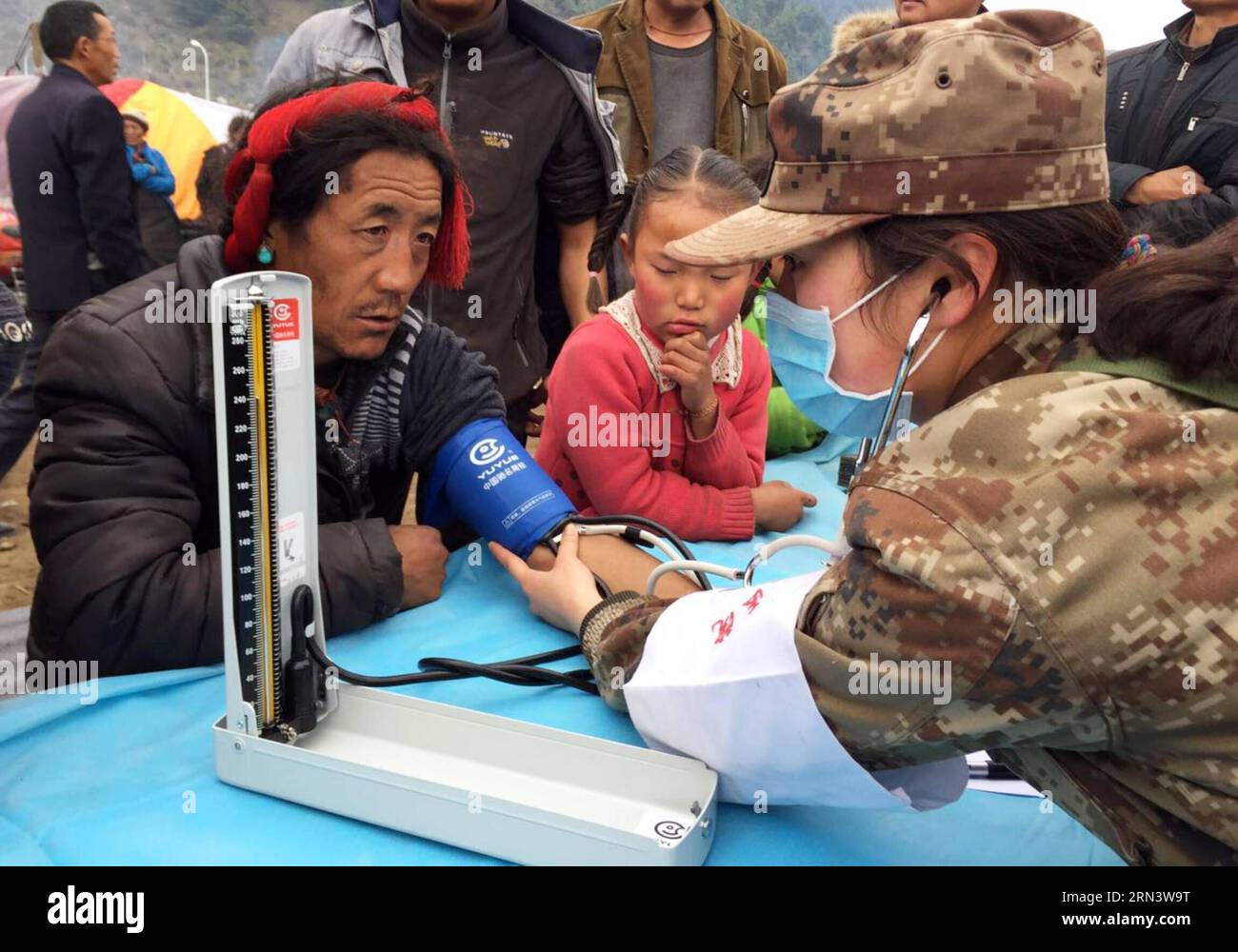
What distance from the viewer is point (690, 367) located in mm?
1588

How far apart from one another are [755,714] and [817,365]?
0.36m

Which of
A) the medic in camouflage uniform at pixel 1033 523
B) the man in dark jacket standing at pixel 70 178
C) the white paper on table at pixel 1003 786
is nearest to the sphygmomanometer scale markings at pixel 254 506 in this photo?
the medic in camouflage uniform at pixel 1033 523

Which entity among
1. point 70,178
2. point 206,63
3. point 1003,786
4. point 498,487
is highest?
point 206,63

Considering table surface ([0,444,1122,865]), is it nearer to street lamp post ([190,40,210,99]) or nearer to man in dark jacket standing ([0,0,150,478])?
man in dark jacket standing ([0,0,150,478])

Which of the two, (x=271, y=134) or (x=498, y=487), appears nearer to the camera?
(x=271, y=134)

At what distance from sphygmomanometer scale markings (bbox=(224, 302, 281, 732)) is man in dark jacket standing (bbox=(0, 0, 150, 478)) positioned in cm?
234

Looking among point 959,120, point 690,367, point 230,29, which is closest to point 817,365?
point 959,120

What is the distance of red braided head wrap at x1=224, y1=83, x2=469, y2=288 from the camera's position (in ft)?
3.78

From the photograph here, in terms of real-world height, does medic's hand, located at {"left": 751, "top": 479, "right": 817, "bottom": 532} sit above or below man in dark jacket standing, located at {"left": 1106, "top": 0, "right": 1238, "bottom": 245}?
below

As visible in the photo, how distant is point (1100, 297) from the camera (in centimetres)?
76

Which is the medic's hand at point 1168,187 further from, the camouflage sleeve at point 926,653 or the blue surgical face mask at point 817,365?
the camouflage sleeve at point 926,653

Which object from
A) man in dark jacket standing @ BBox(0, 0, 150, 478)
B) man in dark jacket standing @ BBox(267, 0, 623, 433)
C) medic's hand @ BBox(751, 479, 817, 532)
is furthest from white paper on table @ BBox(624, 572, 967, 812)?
man in dark jacket standing @ BBox(0, 0, 150, 478)

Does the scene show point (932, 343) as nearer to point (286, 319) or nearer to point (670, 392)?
point (286, 319)

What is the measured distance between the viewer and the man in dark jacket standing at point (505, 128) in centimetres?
188
